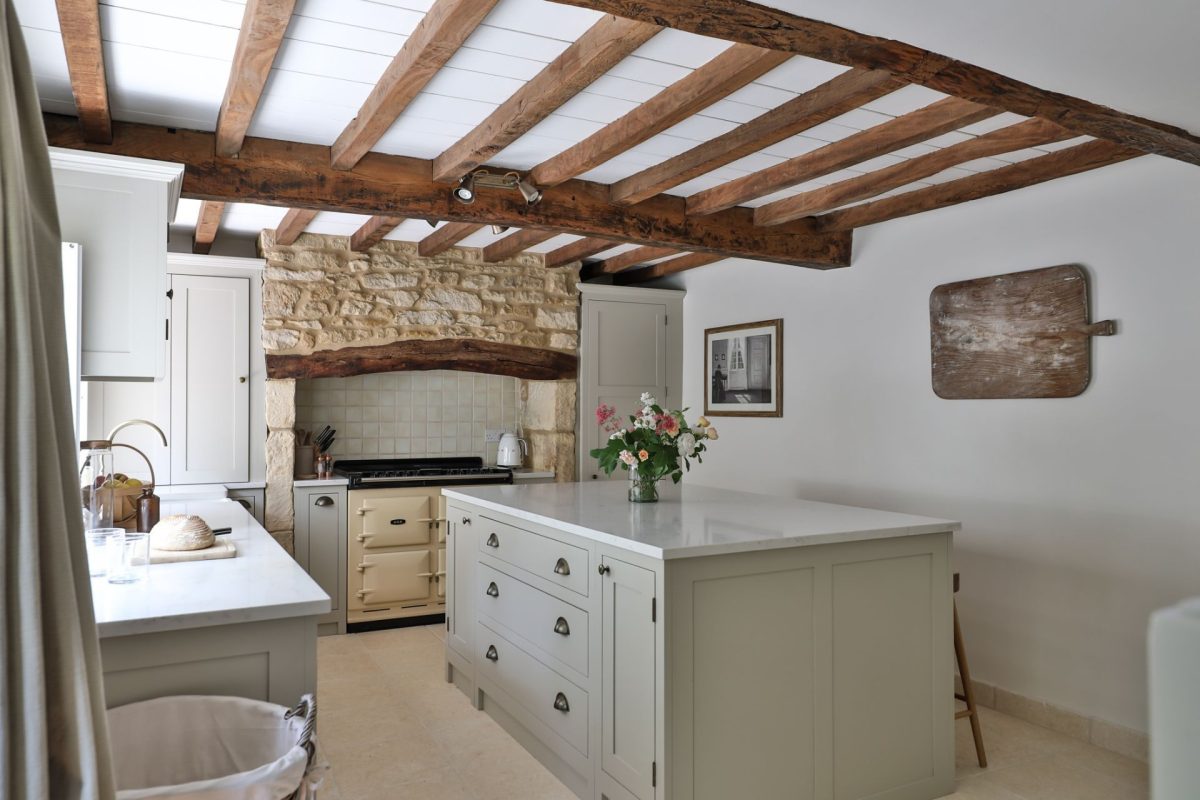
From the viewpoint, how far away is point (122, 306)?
2797 millimetres

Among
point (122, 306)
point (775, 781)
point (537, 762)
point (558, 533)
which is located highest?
point (122, 306)

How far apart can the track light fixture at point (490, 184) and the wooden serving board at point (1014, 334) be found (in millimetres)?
2008

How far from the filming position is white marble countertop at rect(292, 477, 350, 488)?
5086mm

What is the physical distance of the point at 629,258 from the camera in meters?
5.73

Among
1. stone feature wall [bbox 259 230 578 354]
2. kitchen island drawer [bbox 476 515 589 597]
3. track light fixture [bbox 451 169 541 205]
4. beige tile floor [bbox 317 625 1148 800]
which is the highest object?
track light fixture [bbox 451 169 541 205]

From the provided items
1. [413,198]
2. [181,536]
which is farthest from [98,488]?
[413,198]

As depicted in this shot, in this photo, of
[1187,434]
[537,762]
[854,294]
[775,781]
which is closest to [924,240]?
[854,294]

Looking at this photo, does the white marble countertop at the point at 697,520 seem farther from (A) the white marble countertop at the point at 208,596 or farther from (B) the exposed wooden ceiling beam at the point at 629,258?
(B) the exposed wooden ceiling beam at the point at 629,258

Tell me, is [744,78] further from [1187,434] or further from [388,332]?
[388,332]

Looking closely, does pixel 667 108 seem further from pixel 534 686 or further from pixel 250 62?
pixel 534 686

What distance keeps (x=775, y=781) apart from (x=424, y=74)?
2.39m

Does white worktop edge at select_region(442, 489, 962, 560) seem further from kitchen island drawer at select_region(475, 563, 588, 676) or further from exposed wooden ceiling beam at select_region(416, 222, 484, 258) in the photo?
exposed wooden ceiling beam at select_region(416, 222, 484, 258)

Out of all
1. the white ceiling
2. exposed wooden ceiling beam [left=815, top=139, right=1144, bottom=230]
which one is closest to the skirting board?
exposed wooden ceiling beam [left=815, top=139, right=1144, bottom=230]

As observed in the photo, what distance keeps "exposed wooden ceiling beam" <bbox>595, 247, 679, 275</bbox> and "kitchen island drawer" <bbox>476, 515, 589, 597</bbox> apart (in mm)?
2301
